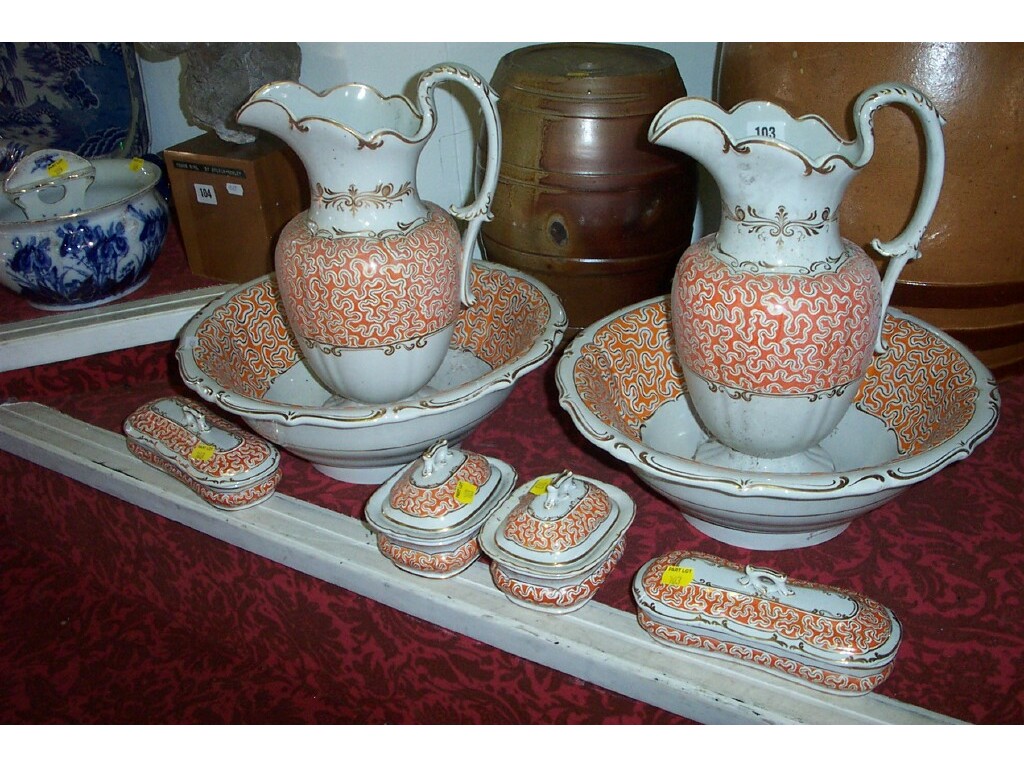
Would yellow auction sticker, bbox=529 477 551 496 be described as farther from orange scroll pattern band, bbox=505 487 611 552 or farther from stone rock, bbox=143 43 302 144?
stone rock, bbox=143 43 302 144

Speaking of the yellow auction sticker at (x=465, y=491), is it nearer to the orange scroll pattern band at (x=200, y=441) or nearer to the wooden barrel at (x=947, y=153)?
the orange scroll pattern band at (x=200, y=441)

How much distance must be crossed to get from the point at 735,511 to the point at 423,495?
326mm

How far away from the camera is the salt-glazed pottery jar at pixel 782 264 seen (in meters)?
0.79

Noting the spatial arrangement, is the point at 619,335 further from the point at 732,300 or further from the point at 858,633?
the point at 858,633

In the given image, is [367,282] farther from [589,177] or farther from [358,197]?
[589,177]

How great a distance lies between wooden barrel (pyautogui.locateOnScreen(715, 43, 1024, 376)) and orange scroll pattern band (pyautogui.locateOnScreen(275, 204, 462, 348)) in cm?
46

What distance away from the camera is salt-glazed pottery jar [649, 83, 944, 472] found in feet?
2.59

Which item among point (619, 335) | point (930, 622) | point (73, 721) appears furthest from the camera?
point (73, 721)

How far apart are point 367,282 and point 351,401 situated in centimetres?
22

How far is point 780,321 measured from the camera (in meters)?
0.82

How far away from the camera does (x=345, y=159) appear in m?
0.94

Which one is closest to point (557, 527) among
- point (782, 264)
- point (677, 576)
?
point (677, 576)

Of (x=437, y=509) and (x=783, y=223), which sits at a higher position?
(x=783, y=223)

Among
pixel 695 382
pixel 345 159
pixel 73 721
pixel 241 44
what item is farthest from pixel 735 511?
pixel 241 44
